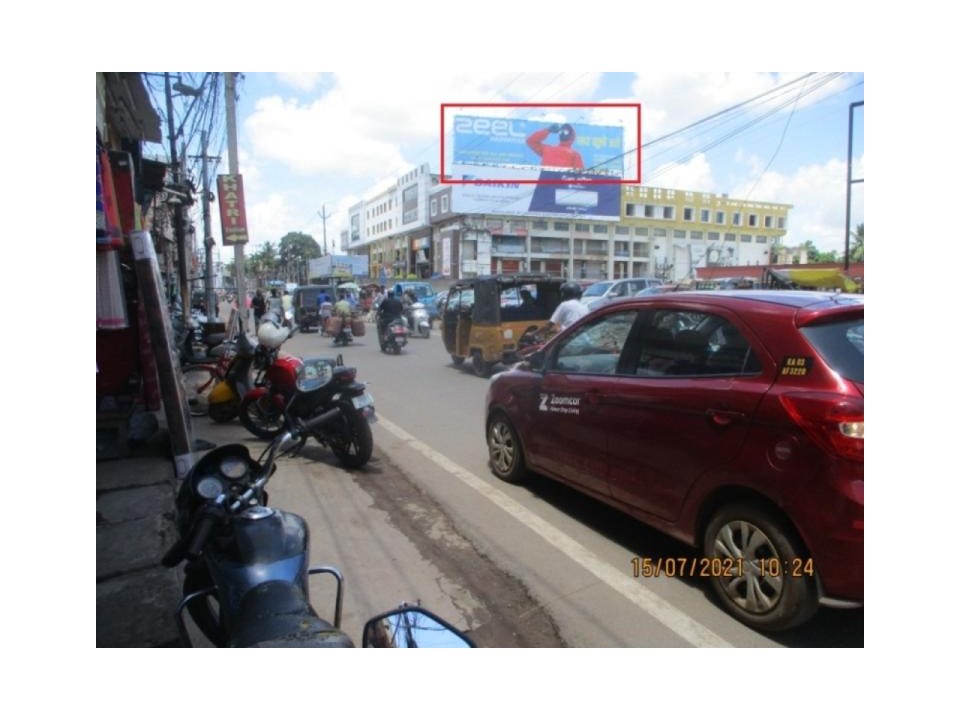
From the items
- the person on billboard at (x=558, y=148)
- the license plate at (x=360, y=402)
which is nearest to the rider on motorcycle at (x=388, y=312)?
the person on billboard at (x=558, y=148)

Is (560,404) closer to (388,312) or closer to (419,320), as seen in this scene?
(388,312)

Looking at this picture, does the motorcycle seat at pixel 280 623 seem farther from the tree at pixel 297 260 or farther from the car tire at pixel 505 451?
the tree at pixel 297 260

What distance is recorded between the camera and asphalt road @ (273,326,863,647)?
255 centimetres

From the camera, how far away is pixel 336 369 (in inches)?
188

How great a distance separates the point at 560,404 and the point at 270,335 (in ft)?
11.3

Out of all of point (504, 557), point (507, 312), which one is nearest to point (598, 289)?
point (507, 312)

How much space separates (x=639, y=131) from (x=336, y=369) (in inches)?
116

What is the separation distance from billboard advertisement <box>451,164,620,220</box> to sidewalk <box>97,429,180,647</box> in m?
3.77

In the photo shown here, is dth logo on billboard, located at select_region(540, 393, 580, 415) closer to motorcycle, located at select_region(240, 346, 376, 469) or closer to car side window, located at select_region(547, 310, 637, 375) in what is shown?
car side window, located at select_region(547, 310, 637, 375)

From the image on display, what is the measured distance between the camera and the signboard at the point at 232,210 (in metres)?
9.24

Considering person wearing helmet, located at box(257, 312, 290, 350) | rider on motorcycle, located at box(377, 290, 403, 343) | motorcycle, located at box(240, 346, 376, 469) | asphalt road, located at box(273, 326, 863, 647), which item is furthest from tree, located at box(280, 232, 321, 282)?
asphalt road, located at box(273, 326, 863, 647)

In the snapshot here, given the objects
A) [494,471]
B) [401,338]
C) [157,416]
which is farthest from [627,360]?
[401,338]

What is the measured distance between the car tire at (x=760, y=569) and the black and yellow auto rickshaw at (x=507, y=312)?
21.9 ft

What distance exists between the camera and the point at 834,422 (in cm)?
216
